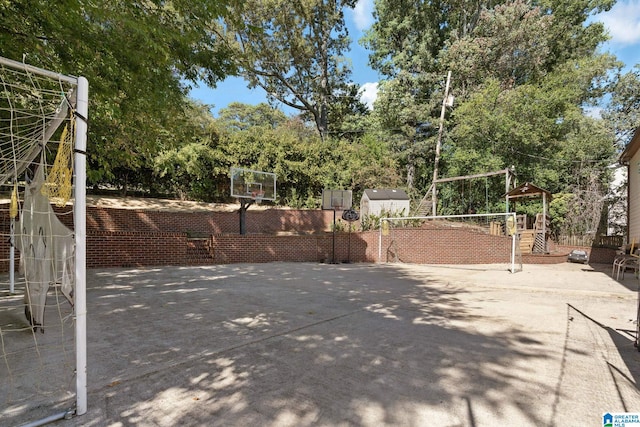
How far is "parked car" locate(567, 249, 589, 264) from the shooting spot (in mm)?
14289

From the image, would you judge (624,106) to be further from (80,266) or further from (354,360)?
(80,266)

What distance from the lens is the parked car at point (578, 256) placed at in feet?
46.9

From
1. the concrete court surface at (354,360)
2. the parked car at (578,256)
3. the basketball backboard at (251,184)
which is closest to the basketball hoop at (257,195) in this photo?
the basketball backboard at (251,184)

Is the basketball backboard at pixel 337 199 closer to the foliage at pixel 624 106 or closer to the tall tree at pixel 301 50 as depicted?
the tall tree at pixel 301 50

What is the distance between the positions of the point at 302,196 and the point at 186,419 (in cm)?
1758

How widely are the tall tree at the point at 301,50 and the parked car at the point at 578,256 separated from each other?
16.1 metres

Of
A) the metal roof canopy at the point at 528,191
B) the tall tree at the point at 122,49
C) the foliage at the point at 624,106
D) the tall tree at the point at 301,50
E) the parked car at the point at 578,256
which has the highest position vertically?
the tall tree at the point at 301,50

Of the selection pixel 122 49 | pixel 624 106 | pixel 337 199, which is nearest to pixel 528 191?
pixel 337 199

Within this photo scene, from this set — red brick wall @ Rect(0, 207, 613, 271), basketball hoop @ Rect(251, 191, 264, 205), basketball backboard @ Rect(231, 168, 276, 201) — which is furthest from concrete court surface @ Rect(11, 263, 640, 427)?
basketball hoop @ Rect(251, 191, 264, 205)

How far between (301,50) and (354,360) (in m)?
23.2

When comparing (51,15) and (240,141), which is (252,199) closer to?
(240,141)

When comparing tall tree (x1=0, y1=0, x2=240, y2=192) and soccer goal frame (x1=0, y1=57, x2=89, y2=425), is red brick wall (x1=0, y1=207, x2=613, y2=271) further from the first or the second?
soccer goal frame (x1=0, y1=57, x2=89, y2=425)

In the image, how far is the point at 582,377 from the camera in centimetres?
288
